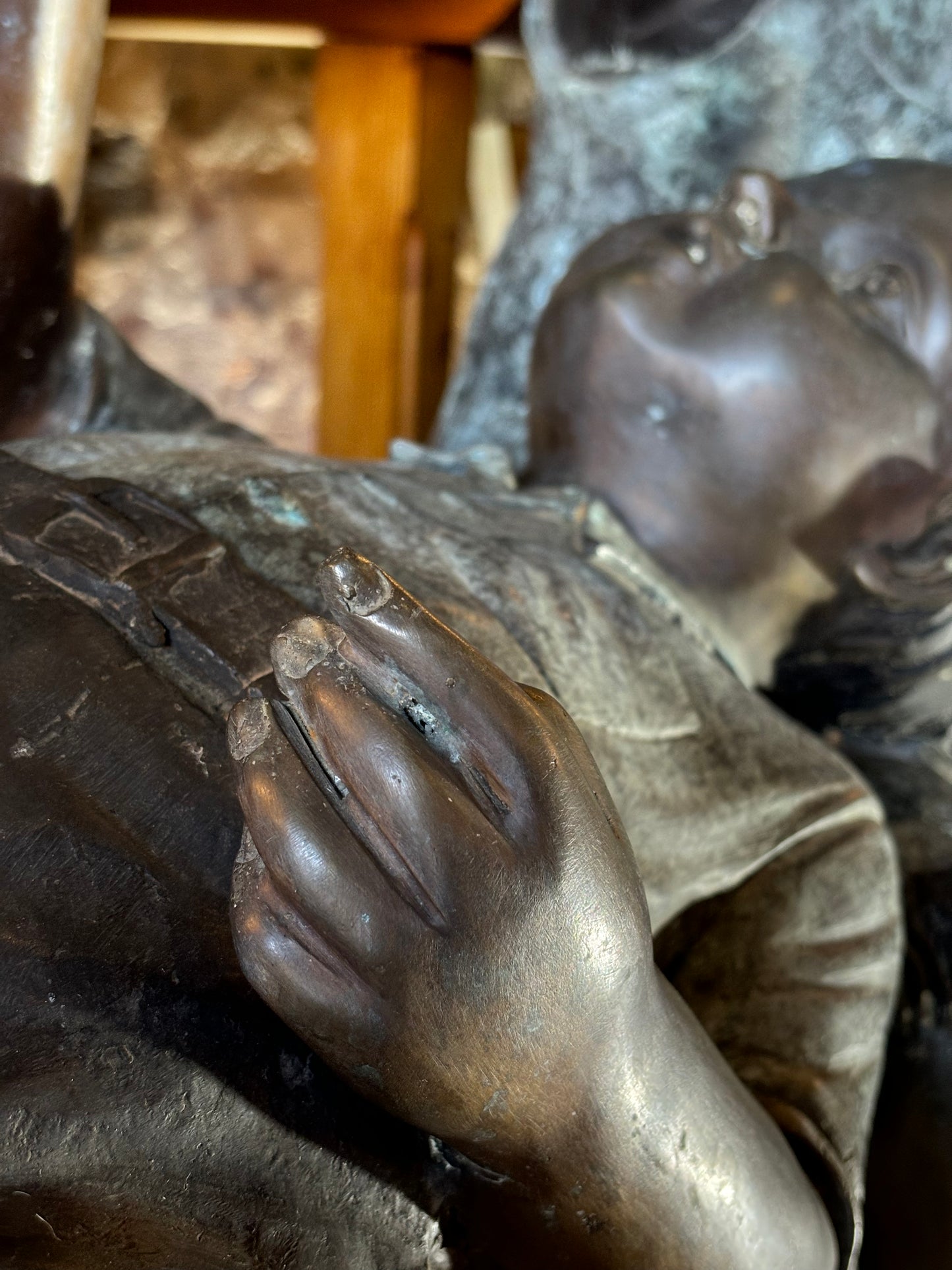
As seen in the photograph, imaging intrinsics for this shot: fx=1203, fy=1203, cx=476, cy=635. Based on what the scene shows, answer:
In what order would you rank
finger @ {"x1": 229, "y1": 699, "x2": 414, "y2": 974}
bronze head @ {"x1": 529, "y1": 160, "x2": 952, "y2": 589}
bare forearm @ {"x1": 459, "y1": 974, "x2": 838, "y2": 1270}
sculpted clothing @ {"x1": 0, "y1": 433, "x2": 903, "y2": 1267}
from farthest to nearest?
bronze head @ {"x1": 529, "y1": 160, "x2": 952, "y2": 589} < sculpted clothing @ {"x1": 0, "y1": 433, "x2": 903, "y2": 1267} < bare forearm @ {"x1": 459, "y1": 974, "x2": 838, "y2": 1270} < finger @ {"x1": 229, "y1": 699, "x2": 414, "y2": 974}

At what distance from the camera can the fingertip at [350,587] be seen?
1.84 ft

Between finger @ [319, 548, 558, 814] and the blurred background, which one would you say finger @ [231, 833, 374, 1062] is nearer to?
finger @ [319, 548, 558, 814]

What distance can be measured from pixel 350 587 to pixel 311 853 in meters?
0.12

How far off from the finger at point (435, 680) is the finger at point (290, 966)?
0.11 meters

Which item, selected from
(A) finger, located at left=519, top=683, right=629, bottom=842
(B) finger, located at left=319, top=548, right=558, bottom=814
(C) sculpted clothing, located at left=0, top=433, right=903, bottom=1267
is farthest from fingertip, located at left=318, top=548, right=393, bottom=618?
(C) sculpted clothing, located at left=0, top=433, right=903, bottom=1267

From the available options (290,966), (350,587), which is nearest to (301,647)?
(350,587)

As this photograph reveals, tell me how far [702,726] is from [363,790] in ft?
1.72

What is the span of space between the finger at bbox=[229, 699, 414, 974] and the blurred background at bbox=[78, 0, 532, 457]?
1.69 metres

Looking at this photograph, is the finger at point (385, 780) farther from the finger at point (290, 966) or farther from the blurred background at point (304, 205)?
the blurred background at point (304, 205)

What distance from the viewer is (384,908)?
57 cm

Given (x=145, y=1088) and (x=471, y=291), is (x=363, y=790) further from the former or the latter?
(x=471, y=291)

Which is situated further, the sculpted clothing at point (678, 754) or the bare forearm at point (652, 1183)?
the sculpted clothing at point (678, 754)

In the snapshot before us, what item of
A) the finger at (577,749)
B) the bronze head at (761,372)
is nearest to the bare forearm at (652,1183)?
the finger at (577,749)

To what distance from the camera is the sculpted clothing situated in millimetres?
899
